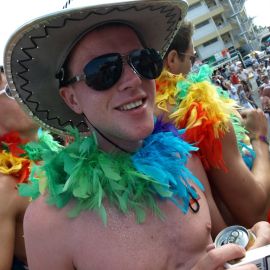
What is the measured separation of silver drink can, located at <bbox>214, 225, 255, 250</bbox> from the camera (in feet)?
4.17

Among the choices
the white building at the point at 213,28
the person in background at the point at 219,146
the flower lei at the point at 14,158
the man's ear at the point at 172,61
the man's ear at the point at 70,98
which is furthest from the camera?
the white building at the point at 213,28

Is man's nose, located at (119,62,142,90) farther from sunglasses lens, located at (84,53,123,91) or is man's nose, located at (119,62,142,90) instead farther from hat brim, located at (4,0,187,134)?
hat brim, located at (4,0,187,134)

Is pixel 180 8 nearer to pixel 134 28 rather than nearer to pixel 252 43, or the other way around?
pixel 134 28

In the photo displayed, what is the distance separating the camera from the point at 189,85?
6.39ft

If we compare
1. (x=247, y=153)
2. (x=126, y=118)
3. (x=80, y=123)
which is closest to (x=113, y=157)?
(x=126, y=118)

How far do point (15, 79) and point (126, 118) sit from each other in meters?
0.52

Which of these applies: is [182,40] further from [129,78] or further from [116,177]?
[116,177]

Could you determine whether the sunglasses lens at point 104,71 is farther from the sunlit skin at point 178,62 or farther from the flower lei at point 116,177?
the sunlit skin at point 178,62

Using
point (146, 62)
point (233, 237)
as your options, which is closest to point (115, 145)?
point (146, 62)

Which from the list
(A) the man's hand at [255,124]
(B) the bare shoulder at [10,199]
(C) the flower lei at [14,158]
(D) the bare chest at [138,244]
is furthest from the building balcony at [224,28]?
(D) the bare chest at [138,244]

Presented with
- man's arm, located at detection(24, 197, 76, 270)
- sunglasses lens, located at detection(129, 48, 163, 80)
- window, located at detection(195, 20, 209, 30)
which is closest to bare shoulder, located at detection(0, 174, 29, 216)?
man's arm, located at detection(24, 197, 76, 270)

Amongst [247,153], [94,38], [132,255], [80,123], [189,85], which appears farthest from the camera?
[247,153]

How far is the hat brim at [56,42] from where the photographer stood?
A: 1312mm

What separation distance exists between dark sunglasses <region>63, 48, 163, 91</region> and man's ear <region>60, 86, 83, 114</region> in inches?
4.1
